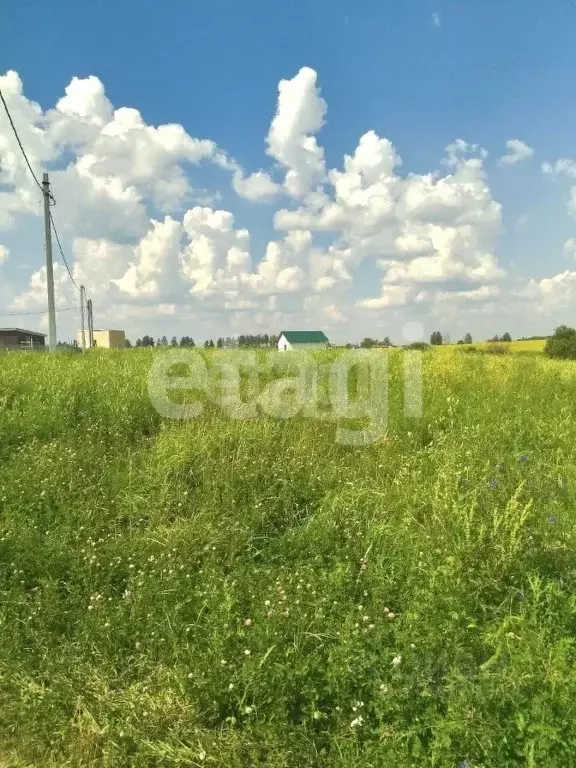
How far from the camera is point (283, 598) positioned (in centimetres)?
295

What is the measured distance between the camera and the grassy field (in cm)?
223

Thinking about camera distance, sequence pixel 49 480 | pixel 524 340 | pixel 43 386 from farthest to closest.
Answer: pixel 524 340 < pixel 43 386 < pixel 49 480

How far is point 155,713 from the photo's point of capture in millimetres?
2357

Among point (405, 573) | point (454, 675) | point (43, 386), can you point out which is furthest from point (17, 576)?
point (43, 386)

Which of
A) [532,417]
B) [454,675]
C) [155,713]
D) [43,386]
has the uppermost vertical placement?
[43,386]

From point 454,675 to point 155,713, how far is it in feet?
4.36

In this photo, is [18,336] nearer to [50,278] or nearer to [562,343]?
[50,278]

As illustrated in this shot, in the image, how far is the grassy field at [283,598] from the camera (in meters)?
2.23

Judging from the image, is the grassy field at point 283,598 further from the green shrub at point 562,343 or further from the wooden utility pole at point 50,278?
the green shrub at point 562,343

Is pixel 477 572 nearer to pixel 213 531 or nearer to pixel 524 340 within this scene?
pixel 213 531

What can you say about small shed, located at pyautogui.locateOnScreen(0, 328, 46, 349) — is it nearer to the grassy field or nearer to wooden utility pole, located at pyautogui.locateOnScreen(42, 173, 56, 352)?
wooden utility pole, located at pyautogui.locateOnScreen(42, 173, 56, 352)

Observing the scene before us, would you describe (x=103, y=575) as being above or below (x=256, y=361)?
below

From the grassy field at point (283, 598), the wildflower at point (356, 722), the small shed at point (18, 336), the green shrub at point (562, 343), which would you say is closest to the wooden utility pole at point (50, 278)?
the grassy field at point (283, 598)

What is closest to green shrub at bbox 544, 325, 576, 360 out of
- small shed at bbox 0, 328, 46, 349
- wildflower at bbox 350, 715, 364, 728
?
wildflower at bbox 350, 715, 364, 728
